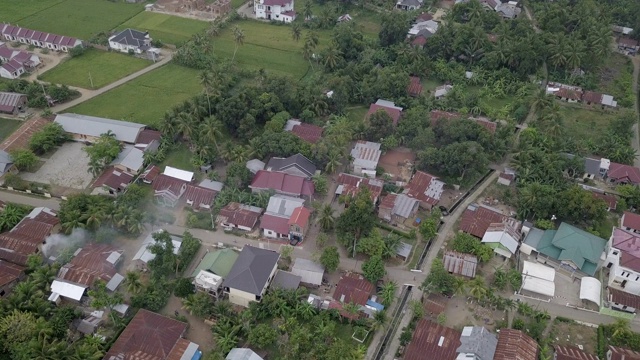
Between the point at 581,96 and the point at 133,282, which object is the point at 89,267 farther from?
the point at 581,96

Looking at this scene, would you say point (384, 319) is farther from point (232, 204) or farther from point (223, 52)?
point (223, 52)

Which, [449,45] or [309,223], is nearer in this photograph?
[309,223]

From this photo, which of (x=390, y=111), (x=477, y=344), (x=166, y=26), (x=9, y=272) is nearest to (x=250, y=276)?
(x=477, y=344)

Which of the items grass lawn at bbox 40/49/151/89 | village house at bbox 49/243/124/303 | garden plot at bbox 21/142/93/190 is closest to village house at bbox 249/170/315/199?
village house at bbox 49/243/124/303

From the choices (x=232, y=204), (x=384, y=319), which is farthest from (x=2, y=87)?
(x=384, y=319)

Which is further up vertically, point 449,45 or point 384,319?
point 449,45

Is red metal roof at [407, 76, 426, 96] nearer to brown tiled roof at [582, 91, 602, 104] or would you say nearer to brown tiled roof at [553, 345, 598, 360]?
brown tiled roof at [582, 91, 602, 104]
